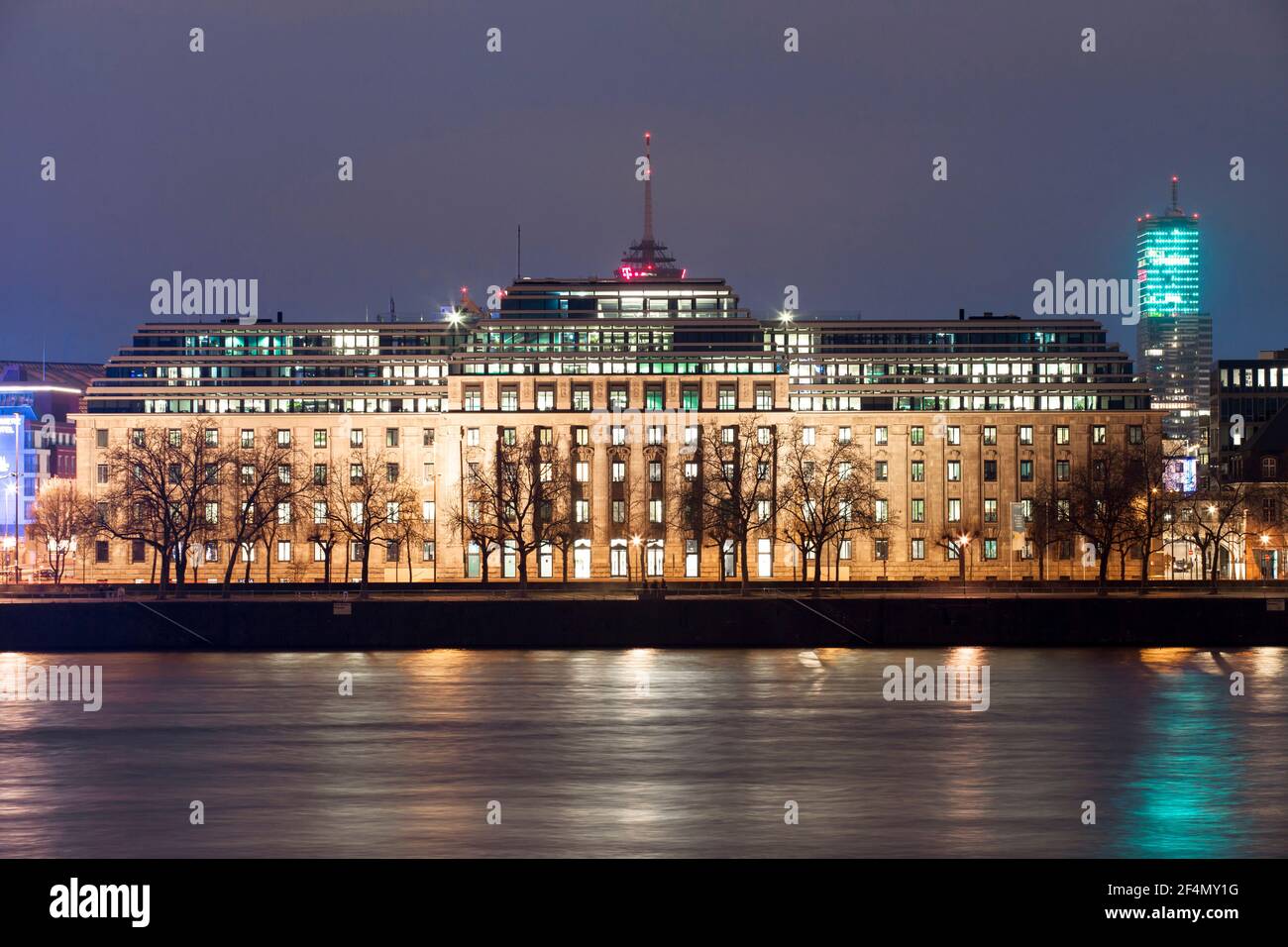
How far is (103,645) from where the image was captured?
92312 millimetres

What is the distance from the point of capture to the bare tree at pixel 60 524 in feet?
446

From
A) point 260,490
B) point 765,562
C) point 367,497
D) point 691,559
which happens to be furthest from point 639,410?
point 260,490

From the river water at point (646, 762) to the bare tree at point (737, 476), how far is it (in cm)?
4428

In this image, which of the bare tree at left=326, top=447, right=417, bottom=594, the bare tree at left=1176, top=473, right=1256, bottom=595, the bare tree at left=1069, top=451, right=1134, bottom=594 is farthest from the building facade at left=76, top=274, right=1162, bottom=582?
the bare tree at left=1069, top=451, right=1134, bottom=594

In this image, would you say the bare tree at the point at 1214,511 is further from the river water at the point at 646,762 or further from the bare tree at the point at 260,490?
the bare tree at the point at 260,490

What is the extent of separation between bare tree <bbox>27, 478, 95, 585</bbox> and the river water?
5342 cm

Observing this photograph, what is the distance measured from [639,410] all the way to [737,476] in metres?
32.8

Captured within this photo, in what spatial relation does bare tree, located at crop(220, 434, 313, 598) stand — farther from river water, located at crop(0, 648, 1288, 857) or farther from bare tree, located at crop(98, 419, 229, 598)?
river water, located at crop(0, 648, 1288, 857)

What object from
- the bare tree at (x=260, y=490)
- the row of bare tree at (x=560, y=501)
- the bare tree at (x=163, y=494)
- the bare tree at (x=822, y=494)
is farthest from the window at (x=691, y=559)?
the bare tree at (x=163, y=494)

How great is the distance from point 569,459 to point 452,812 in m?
113

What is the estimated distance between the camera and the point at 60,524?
15050 cm

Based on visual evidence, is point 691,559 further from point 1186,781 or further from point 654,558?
point 1186,781
